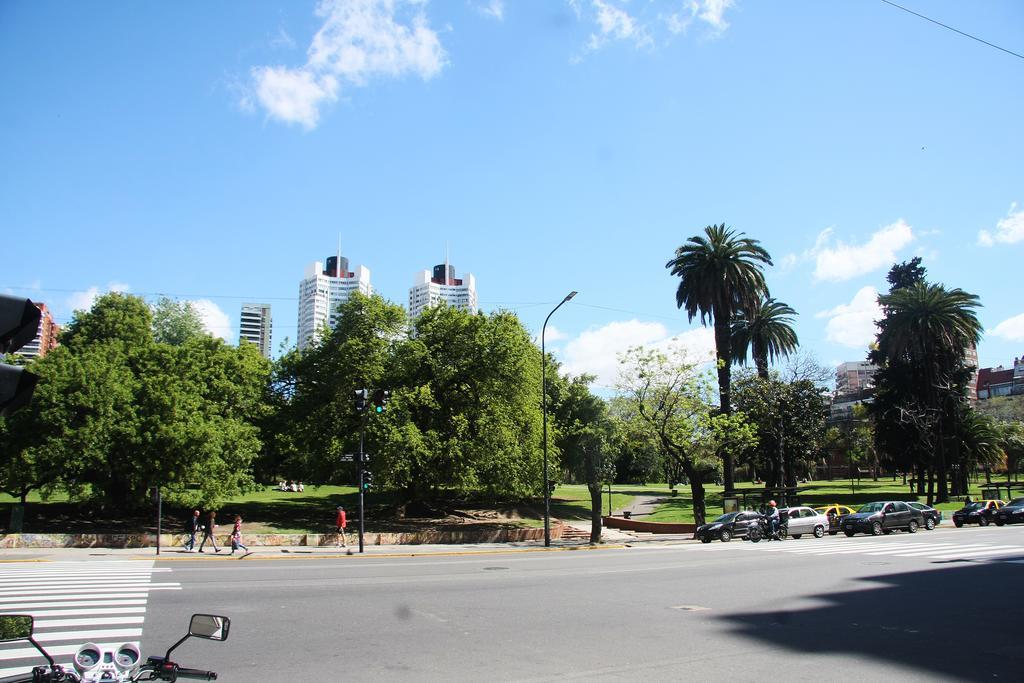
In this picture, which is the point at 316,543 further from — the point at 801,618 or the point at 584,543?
the point at 801,618

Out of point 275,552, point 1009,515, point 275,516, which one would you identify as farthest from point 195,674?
point 1009,515

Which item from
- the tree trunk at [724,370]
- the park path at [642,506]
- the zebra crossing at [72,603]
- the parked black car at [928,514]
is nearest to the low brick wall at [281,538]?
the zebra crossing at [72,603]

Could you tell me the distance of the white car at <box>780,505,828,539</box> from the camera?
110ft

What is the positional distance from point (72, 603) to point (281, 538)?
61.4 feet

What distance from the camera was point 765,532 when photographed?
32.6 metres

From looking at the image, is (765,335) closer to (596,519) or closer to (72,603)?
(596,519)

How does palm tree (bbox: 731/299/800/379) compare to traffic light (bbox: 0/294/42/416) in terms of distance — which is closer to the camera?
A: traffic light (bbox: 0/294/42/416)

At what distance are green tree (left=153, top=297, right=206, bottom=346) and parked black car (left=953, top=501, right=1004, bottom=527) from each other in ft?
188

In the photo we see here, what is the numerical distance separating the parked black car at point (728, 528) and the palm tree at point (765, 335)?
30.5 meters

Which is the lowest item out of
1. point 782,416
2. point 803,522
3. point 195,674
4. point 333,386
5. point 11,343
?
point 803,522

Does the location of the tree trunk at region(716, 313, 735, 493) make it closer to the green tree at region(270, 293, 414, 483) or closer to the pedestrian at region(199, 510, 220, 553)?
the green tree at region(270, 293, 414, 483)

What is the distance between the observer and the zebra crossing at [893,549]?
2230 centimetres

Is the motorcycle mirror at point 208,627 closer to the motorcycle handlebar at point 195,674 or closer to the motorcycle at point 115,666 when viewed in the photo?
the motorcycle at point 115,666

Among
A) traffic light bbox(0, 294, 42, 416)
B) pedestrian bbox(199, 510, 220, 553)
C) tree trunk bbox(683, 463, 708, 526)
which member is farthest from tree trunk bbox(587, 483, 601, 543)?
traffic light bbox(0, 294, 42, 416)
